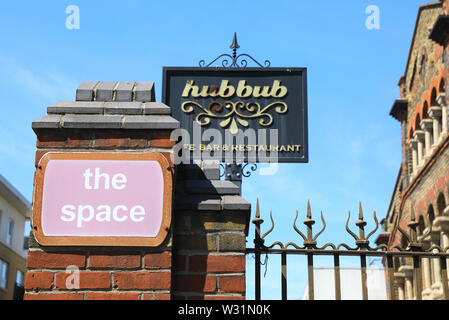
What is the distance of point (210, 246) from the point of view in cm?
416

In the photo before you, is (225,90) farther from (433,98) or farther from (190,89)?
(433,98)

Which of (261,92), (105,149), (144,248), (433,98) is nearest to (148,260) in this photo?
(144,248)

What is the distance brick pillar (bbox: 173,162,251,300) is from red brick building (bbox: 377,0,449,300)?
11.3 m

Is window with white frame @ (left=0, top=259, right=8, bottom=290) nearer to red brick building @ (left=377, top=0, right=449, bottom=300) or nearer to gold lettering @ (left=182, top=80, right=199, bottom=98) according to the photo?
red brick building @ (left=377, top=0, right=449, bottom=300)

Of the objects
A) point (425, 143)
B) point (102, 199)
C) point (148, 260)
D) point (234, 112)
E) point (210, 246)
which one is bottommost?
point (148, 260)

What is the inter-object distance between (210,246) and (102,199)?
0.74 metres

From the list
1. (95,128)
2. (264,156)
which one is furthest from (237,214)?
(264,156)

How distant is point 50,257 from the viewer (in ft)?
13.1

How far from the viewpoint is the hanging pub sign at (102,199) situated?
3996mm

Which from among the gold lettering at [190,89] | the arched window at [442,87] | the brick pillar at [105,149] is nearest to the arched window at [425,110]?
the arched window at [442,87]

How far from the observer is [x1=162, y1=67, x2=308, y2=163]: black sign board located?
763cm

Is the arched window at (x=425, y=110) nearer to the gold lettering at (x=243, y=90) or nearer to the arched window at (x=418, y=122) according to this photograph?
the arched window at (x=418, y=122)
